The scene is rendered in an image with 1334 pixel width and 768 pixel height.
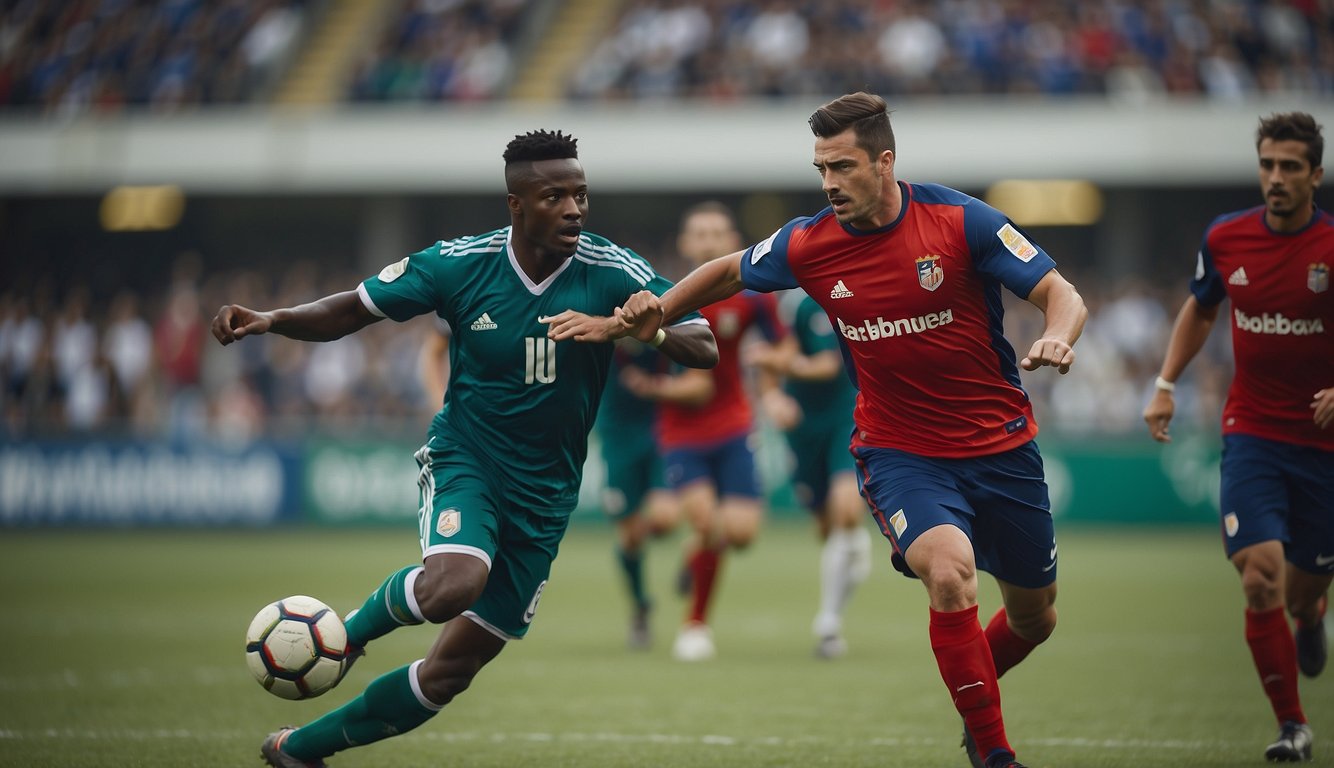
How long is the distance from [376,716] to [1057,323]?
9.79 ft

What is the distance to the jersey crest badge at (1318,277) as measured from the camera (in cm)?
686

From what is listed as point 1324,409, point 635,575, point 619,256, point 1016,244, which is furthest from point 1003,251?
point 635,575

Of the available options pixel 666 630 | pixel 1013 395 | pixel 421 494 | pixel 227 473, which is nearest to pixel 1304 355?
pixel 1013 395

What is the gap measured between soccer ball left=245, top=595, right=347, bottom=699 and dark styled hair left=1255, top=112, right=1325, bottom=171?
4408 millimetres

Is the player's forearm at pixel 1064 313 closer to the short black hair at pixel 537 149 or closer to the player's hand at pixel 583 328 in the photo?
the player's hand at pixel 583 328

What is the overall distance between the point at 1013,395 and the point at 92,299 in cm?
2714

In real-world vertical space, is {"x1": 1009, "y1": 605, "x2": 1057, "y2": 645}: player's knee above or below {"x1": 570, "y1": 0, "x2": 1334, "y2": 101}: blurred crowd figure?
below

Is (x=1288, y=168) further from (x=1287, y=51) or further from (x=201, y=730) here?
(x=1287, y=51)

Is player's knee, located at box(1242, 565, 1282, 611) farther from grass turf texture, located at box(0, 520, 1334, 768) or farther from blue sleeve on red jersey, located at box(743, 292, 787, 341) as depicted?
blue sleeve on red jersey, located at box(743, 292, 787, 341)

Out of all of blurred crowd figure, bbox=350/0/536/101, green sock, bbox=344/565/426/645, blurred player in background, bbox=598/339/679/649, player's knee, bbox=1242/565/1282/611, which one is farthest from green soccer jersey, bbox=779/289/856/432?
blurred crowd figure, bbox=350/0/536/101

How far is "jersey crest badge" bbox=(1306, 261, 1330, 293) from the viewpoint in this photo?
270 inches

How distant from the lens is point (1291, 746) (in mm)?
6738

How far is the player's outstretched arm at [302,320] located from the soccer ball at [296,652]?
3.41 ft

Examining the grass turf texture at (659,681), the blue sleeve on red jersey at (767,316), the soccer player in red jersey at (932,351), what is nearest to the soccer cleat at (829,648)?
the grass turf texture at (659,681)
